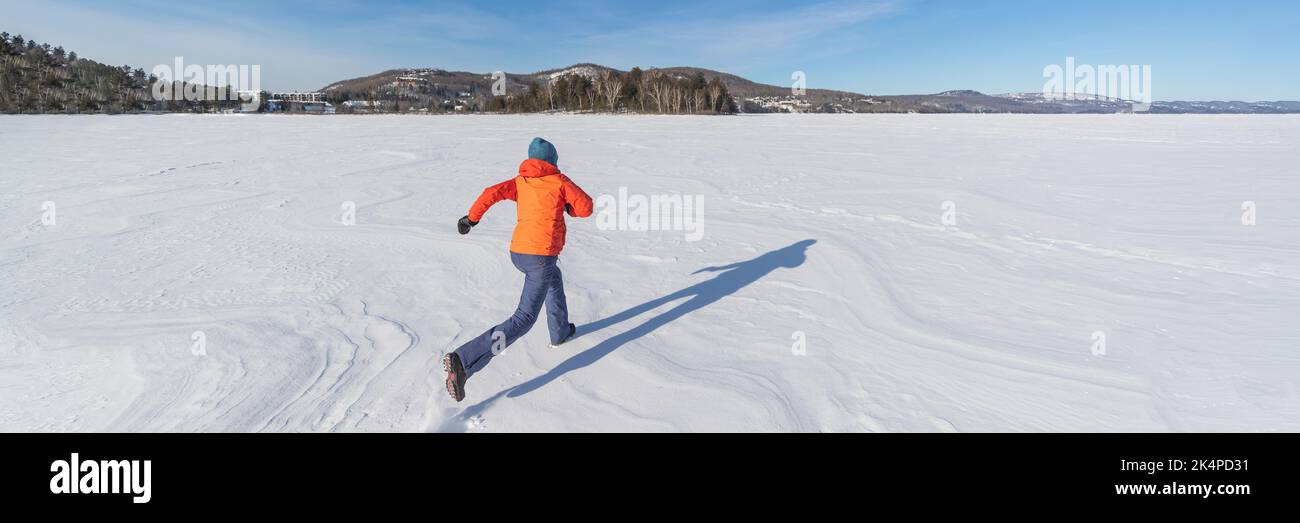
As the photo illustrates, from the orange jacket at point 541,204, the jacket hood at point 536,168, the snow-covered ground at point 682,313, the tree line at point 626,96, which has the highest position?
the tree line at point 626,96

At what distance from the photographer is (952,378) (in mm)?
3348

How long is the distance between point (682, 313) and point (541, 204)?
1647 mm

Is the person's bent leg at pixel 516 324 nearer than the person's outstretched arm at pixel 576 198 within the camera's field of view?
Yes

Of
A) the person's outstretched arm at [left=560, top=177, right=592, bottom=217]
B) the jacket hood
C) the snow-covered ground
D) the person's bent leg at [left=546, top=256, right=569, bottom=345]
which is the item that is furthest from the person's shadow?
the jacket hood

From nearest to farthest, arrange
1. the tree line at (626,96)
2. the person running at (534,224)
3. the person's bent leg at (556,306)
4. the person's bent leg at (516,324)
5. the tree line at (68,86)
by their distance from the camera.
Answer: the person's bent leg at (516,324) → the person running at (534,224) → the person's bent leg at (556,306) → the tree line at (68,86) → the tree line at (626,96)

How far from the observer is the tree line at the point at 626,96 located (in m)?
66.2

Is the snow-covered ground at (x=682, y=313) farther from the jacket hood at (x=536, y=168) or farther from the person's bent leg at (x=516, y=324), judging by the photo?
the jacket hood at (x=536, y=168)

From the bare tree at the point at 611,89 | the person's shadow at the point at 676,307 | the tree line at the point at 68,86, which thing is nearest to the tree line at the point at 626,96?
the bare tree at the point at 611,89

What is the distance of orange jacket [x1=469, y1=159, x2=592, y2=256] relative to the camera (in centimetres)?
328

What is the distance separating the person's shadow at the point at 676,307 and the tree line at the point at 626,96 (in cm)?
6103

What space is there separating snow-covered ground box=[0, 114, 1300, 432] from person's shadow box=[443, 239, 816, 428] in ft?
0.09

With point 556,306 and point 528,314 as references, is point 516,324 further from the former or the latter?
point 556,306

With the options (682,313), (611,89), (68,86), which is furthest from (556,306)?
(68,86)
